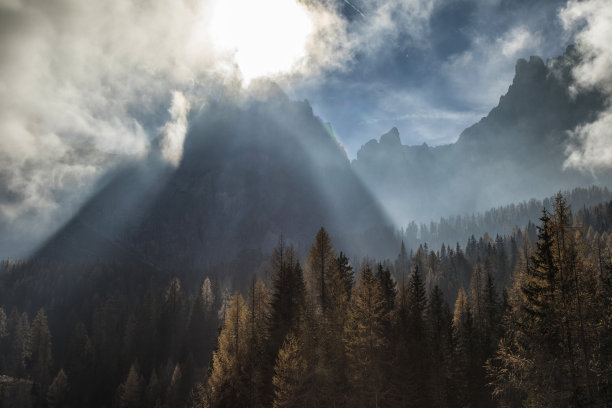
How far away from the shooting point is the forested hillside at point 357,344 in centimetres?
2008

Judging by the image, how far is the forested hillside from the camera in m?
20.1

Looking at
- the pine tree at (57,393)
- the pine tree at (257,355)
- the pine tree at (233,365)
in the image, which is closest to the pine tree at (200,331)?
the pine tree at (57,393)

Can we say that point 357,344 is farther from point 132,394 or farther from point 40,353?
point 40,353

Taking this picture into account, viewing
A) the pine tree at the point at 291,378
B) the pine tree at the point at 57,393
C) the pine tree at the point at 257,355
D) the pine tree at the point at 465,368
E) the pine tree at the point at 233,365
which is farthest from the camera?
the pine tree at the point at 57,393

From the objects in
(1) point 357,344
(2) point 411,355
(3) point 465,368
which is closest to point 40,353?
(1) point 357,344

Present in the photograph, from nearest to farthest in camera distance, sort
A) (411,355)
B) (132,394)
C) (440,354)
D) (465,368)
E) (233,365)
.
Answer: (411,355) < (233,365) < (440,354) < (465,368) < (132,394)

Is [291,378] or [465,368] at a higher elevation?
Answer: [465,368]

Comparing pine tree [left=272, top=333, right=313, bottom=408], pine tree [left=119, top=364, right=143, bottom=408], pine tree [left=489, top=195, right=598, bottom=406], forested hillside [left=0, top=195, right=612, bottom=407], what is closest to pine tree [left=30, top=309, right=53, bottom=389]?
forested hillside [left=0, top=195, right=612, bottom=407]

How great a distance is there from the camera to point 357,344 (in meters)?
27.9

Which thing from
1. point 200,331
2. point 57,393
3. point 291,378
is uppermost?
point 200,331

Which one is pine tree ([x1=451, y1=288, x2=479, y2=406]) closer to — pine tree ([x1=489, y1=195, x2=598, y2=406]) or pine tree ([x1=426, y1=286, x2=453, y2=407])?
pine tree ([x1=426, y1=286, x2=453, y2=407])

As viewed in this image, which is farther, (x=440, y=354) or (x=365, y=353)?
(x=440, y=354)

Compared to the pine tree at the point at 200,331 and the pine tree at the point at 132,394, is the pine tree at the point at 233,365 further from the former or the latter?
the pine tree at the point at 200,331

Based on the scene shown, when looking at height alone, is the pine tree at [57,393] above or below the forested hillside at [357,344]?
below
